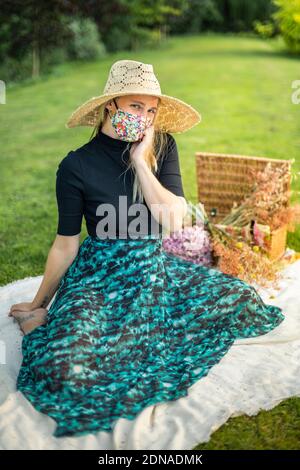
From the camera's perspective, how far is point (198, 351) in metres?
3.23

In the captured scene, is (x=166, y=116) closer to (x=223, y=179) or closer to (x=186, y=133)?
(x=223, y=179)

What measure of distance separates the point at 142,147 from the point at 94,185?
0.33 metres

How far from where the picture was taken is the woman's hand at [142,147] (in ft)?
10.8

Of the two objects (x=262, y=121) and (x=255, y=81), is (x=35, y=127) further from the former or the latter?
(x=255, y=81)

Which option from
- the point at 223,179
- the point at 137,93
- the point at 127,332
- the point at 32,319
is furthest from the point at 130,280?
the point at 223,179

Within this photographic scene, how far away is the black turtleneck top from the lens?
329cm

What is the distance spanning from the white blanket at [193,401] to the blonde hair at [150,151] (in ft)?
3.28

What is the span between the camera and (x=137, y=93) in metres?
3.23

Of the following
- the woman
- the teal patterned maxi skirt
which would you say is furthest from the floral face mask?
the teal patterned maxi skirt

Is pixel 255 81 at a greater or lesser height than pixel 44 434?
lesser

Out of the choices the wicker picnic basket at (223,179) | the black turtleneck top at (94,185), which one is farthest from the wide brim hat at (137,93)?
the wicker picnic basket at (223,179)

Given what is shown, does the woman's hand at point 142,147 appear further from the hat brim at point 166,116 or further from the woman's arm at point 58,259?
the woman's arm at point 58,259

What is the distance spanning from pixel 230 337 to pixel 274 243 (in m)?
1.39

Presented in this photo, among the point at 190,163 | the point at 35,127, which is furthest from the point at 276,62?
the point at 190,163
